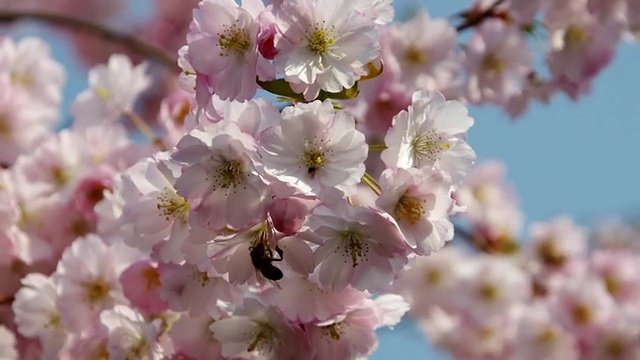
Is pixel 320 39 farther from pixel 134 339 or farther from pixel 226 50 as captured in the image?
pixel 134 339

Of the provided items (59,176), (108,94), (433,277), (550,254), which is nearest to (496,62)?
(108,94)

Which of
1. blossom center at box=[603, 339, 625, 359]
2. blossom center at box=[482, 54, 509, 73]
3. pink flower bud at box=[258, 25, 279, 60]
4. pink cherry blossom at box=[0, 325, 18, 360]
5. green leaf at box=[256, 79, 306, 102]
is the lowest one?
pink cherry blossom at box=[0, 325, 18, 360]

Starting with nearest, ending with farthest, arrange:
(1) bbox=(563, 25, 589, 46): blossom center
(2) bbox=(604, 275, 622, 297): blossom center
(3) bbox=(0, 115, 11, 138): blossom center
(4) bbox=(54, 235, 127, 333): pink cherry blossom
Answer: (4) bbox=(54, 235, 127, 333): pink cherry blossom, (1) bbox=(563, 25, 589, 46): blossom center, (3) bbox=(0, 115, 11, 138): blossom center, (2) bbox=(604, 275, 622, 297): blossom center

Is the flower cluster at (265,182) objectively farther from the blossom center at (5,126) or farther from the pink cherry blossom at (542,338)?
the pink cherry blossom at (542,338)

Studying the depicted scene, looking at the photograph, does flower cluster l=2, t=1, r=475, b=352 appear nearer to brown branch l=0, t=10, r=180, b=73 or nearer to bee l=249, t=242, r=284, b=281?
bee l=249, t=242, r=284, b=281

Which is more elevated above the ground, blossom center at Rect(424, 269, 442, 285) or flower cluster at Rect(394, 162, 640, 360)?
flower cluster at Rect(394, 162, 640, 360)

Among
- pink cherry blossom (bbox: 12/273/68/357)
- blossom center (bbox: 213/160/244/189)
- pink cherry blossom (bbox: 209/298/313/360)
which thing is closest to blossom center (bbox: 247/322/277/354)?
pink cherry blossom (bbox: 209/298/313/360)

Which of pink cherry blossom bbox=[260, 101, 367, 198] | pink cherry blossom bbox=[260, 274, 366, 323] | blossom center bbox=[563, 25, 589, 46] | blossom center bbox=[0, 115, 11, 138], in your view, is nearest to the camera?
pink cherry blossom bbox=[260, 101, 367, 198]
